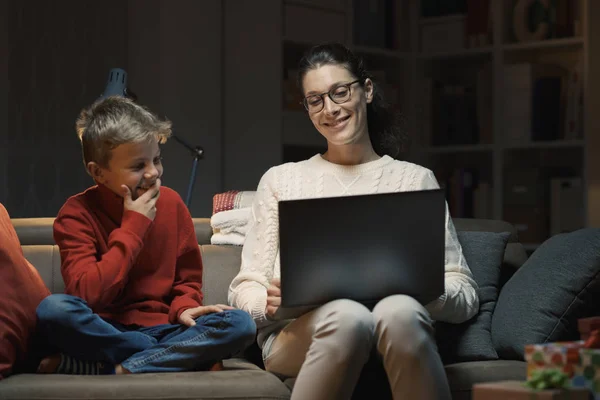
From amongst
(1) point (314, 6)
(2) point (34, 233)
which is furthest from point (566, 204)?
(2) point (34, 233)

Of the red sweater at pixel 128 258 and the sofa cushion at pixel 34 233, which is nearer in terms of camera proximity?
the red sweater at pixel 128 258

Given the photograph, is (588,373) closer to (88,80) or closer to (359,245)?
(359,245)

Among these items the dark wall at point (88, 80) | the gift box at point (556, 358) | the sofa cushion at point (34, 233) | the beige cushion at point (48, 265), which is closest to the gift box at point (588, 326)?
the gift box at point (556, 358)

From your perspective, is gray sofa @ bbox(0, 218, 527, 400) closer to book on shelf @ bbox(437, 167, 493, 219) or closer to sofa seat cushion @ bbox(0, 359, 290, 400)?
sofa seat cushion @ bbox(0, 359, 290, 400)

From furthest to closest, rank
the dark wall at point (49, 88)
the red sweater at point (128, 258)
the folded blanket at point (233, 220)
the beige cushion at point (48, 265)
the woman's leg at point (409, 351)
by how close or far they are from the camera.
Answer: the dark wall at point (49, 88), the folded blanket at point (233, 220), the beige cushion at point (48, 265), the red sweater at point (128, 258), the woman's leg at point (409, 351)

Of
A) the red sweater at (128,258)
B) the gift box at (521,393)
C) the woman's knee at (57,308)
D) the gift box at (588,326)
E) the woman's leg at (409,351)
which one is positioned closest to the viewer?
the gift box at (521,393)

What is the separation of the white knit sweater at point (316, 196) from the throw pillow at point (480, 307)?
0.16 ft

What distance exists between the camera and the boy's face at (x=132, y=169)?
2230 millimetres

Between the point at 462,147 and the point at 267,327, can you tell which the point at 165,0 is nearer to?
the point at 462,147

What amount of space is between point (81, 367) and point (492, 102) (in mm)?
2784

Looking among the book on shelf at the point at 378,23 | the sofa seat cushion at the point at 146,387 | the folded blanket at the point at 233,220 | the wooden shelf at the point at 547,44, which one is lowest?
the sofa seat cushion at the point at 146,387

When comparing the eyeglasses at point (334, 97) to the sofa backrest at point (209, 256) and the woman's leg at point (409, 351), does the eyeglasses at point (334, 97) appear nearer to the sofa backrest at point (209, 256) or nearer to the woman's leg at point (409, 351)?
the sofa backrest at point (209, 256)

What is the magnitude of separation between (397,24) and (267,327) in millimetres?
2659

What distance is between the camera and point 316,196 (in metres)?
2.37
